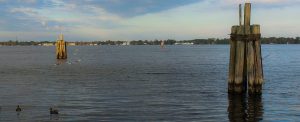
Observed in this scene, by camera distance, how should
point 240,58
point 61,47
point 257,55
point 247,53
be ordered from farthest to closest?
point 61,47 < point 240,58 < point 247,53 < point 257,55

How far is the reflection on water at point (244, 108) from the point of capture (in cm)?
2267

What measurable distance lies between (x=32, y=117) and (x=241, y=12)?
12128mm

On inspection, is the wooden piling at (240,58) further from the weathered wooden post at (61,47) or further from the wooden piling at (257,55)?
the weathered wooden post at (61,47)

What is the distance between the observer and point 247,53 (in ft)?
83.4

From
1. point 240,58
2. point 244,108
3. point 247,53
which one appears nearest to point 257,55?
point 247,53

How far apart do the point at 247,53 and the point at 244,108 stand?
2.87 meters

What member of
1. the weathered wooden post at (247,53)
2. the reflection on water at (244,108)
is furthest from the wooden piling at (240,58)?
the reflection on water at (244,108)

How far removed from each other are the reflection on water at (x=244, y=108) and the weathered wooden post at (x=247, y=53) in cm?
92

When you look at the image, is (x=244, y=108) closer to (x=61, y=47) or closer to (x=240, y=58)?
(x=240, y=58)

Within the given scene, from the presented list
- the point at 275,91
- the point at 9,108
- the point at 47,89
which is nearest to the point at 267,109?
the point at 275,91

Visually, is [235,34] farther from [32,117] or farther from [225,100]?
[32,117]

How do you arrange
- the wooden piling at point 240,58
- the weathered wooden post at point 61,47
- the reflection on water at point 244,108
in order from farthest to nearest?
the weathered wooden post at point 61,47 < the wooden piling at point 240,58 < the reflection on water at point 244,108

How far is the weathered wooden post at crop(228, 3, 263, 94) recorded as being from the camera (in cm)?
2530

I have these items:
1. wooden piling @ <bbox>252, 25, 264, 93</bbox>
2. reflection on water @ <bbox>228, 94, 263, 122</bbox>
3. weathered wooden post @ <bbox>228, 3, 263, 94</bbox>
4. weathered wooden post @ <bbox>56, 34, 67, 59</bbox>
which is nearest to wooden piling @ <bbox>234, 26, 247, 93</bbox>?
weathered wooden post @ <bbox>228, 3, 263, 94</bbox>
